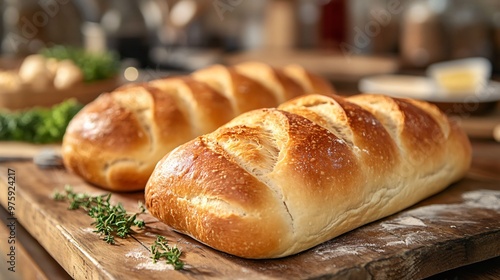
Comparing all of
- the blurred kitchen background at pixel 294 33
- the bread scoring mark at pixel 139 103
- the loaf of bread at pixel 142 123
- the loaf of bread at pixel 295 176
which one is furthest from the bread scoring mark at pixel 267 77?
the blurred kitchen background at pixel 294 33

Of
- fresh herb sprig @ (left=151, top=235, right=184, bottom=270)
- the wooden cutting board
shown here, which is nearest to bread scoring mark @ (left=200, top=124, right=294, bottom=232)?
the wooden cutting board

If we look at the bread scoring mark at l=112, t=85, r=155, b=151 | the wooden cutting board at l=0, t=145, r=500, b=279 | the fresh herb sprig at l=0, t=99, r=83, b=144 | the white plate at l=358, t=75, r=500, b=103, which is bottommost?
the wooden cutting board at l=0, t=145, r=500, b=279

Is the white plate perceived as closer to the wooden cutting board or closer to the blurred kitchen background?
the blurred kitchen background

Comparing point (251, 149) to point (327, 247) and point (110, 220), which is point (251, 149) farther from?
point (110, 220)

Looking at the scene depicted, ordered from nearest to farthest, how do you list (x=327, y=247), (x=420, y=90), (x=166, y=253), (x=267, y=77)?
(x=166, y=253) < (x=327, y=247) < (x=267, y=77) < (x=420, y=90)

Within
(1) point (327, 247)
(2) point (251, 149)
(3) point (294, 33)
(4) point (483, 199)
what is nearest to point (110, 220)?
(2) point (251, 149)
